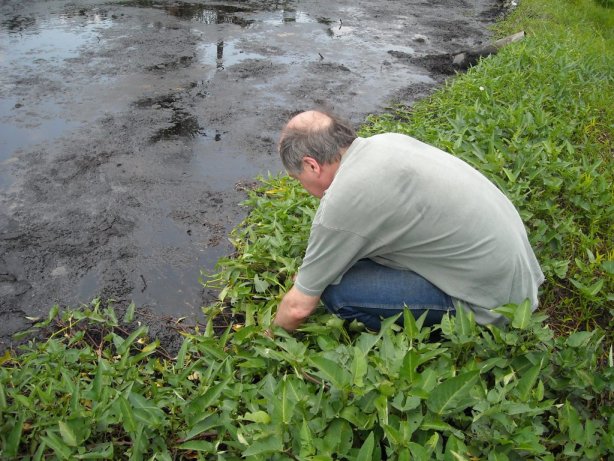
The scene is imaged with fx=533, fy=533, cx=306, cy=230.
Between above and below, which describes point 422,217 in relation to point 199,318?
above

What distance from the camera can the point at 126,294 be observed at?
306cm

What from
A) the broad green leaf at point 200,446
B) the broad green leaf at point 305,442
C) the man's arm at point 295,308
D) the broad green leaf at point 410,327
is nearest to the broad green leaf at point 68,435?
the broad green leaf at point 200,446

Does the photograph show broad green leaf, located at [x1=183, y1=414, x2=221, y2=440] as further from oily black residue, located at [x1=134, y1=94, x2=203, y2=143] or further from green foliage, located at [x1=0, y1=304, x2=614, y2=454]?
oily black residue, located at [x1=134, y1=94, x2=203, y2=143]

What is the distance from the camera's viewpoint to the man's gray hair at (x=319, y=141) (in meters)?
2.15

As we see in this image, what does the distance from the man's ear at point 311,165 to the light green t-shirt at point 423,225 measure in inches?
4.7

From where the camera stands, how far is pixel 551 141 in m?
3.89

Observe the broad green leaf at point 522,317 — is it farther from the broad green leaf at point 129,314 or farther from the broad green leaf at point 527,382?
the broad green leaf at point 129,314

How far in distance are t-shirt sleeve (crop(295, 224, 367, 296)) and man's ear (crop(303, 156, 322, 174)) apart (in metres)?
0.28

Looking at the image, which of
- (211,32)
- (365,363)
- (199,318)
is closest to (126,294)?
(199,318)

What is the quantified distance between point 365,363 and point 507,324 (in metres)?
0.71

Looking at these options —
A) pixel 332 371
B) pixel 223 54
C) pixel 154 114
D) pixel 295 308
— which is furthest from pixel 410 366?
pixel 223 54

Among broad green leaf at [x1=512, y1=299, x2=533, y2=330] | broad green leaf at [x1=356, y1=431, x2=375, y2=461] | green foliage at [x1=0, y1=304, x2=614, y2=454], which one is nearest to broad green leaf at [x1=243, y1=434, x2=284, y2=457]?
green foliage at [x1=0, y1=304, x2=614, y2=454]

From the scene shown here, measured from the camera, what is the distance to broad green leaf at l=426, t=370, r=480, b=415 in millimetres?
1644

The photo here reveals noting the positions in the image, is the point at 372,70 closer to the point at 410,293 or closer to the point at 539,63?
the point at 539,63
